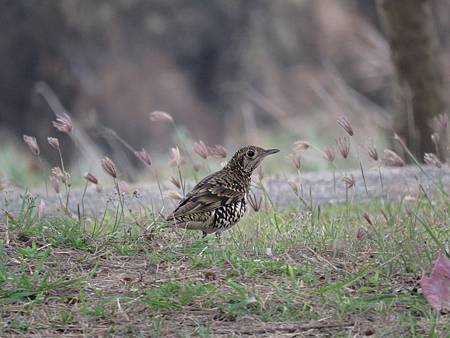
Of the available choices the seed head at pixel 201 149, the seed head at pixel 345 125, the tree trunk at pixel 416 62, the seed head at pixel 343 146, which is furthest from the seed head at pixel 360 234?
the tree trunk at pixel 416 62

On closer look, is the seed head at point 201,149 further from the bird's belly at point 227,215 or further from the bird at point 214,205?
the bird's belly at point 227,215

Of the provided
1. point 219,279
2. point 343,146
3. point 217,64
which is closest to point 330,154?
point 343,146

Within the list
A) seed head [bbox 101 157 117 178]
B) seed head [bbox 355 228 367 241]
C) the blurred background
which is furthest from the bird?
the blurred background

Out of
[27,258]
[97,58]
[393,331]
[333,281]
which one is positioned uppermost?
[97,58]

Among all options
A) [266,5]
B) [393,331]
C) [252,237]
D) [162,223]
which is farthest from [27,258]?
[266,5]

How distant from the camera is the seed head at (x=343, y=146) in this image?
698 centimetres

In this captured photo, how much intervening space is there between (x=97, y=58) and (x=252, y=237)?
66.9 ft

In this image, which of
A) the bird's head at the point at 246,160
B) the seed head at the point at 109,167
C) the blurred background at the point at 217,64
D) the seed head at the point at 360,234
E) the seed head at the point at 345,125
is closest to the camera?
the seed head at the point at 360,234

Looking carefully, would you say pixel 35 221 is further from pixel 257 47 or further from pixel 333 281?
pixel 257 47

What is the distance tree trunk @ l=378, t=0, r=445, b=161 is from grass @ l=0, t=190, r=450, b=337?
16.9ft

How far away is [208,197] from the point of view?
295 inches

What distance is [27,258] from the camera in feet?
21.5

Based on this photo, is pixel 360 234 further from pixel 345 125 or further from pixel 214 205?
pixel 214 205

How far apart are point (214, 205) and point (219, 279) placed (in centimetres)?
121
